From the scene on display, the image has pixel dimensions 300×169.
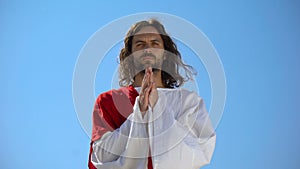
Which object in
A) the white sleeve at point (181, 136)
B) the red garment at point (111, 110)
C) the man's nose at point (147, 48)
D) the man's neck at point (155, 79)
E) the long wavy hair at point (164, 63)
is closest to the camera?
the white sleeve at point (181, 136)

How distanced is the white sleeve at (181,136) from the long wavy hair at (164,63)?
50 centimetres

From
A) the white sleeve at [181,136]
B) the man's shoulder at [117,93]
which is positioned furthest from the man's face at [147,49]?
the white sleeve at [181,136]

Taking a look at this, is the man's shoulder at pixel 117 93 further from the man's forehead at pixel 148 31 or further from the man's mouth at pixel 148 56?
the man's forehead at pixel 148 31

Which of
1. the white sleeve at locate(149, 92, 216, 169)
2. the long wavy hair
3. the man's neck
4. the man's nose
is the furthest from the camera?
the long wavy hair

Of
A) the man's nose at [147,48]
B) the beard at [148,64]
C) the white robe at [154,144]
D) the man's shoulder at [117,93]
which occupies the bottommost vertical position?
the white robe at [154,144]

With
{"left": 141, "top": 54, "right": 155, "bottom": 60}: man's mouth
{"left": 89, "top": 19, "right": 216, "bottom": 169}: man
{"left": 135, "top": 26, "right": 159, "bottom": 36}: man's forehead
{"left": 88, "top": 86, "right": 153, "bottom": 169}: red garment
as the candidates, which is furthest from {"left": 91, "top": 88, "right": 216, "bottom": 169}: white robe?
{"left": 135, "top": 26, "right": 159, "bottom": 36}: man's forehead

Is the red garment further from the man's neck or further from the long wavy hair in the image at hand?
the long wavy hair

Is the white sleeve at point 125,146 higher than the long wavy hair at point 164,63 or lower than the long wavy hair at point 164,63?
lower

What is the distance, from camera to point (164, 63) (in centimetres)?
493

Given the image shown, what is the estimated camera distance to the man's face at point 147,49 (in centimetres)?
459

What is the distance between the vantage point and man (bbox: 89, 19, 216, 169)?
4105 millimetres

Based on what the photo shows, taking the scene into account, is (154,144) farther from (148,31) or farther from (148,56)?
(148,31)

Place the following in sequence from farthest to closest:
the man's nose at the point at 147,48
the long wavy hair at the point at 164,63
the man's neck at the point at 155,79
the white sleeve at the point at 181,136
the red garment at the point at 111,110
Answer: the long wavy hair at the point at 164,63 < the man's neck at the point at 155,79 < the man's nose at the point at 147,48 < the red garment at the point at 111,110 < the white sleeve at the point at 181,136

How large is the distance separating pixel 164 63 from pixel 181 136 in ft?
3.57
